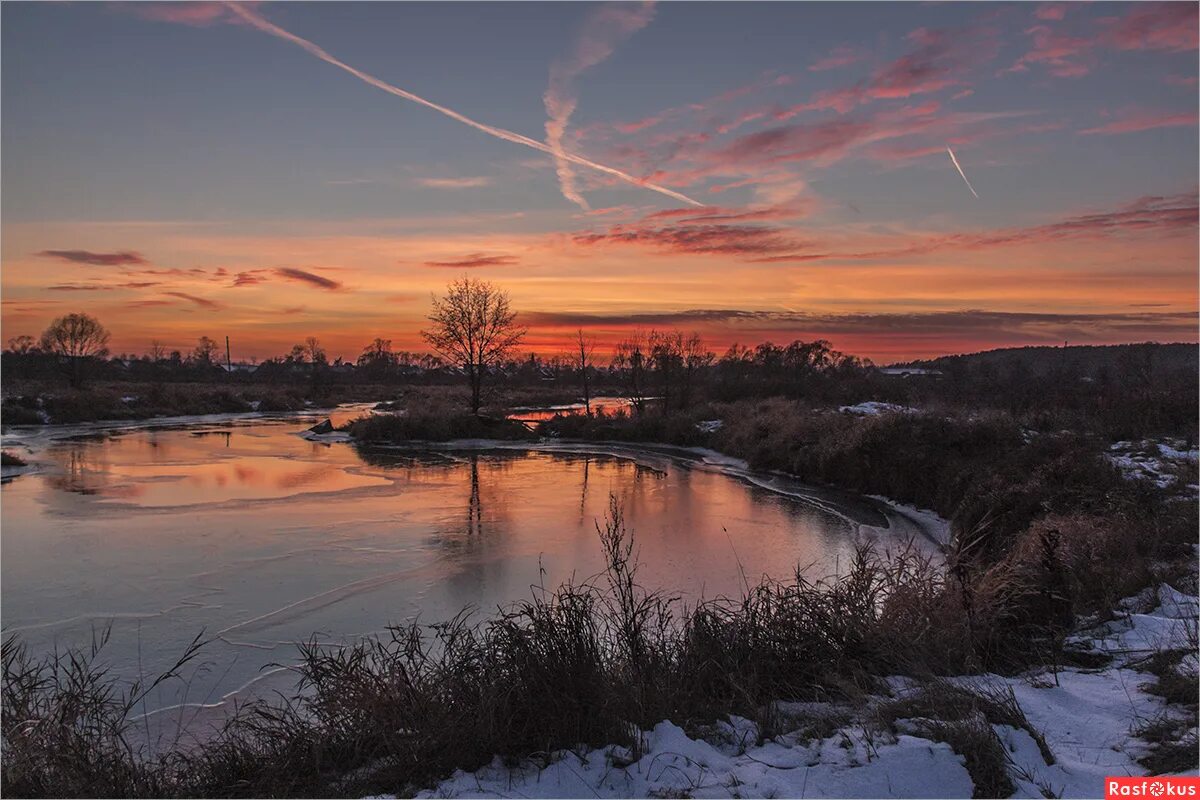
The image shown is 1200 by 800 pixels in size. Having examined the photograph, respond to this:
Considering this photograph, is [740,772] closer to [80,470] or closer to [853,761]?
[853,761]

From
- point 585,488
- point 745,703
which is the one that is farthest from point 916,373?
point 745,703

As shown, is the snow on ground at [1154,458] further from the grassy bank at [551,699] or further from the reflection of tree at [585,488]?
the reflection of tree at [585,488]

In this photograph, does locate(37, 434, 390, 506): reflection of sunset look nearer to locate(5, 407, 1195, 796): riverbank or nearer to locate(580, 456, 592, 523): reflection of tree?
locate(580, 456, 592, 523): reflection of tree

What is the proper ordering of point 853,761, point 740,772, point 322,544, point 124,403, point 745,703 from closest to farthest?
1. point 853,761
2. point 740,772
3. point 745,703
4. point 322,544
5. point 124,403

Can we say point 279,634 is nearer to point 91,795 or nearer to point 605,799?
point 91,795

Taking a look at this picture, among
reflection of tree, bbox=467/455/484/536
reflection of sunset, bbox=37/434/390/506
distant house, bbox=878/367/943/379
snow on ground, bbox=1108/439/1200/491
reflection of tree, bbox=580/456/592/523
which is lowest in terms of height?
reflection of tree, bbox=580/456/592/523

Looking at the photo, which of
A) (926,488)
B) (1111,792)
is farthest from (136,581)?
(926,488)

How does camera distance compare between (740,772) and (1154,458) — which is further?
(1154,458)

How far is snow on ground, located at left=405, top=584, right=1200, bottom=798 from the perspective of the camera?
3.31 metres

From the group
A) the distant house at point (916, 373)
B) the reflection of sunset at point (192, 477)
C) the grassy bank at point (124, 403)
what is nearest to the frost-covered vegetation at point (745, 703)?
the reflection of sunset at point (192, 477)

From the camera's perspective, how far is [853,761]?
11.6 ft

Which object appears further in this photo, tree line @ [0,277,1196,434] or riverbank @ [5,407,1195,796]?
tree line @ [0,277,1196,434]

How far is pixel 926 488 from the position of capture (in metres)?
15.0
